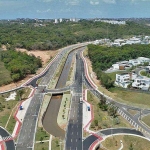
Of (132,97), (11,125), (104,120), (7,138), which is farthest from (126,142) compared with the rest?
(132,97)

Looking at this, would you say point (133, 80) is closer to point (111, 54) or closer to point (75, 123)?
point (111, 54)

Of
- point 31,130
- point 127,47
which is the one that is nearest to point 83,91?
point 31,130

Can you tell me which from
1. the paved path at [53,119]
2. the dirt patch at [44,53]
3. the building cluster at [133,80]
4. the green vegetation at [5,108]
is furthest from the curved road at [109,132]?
the dirt patch at [44,53]

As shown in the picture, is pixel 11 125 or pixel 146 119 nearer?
pixel 11 125

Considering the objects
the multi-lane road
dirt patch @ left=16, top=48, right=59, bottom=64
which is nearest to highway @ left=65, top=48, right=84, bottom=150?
the multi-lane road

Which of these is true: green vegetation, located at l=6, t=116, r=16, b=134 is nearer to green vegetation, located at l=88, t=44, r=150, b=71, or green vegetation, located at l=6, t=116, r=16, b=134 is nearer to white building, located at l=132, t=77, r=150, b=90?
white building, located at l=132, t=77, r=150, b=90

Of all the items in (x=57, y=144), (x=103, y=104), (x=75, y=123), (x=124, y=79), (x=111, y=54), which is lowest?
(x=57, y=144)

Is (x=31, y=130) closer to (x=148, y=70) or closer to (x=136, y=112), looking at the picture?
(x=136, y=112)
